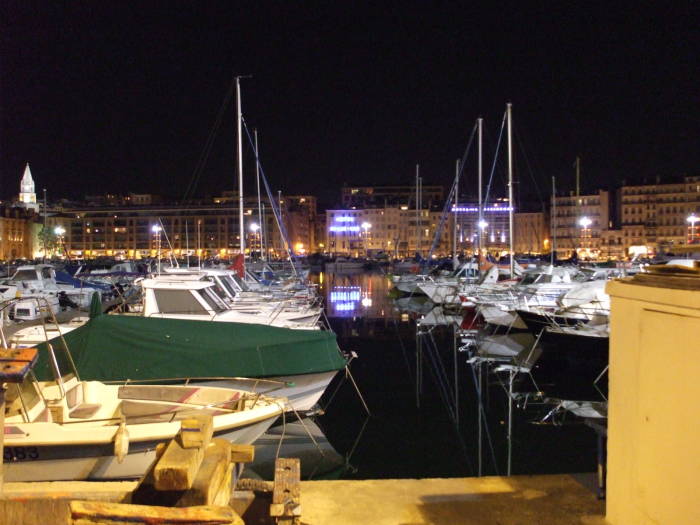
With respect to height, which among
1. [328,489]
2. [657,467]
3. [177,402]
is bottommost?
[177,402]

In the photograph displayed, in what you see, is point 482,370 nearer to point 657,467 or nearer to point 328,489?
point 328,489

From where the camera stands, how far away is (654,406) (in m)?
3.94

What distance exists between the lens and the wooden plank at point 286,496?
429cm

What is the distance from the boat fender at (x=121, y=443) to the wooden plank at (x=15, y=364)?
425 cm

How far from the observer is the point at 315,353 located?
13.6 metres

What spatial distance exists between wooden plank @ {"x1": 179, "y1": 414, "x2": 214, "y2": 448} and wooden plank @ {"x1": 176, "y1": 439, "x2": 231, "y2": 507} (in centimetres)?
11

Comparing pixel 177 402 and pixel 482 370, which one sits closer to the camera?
pixel 177 402

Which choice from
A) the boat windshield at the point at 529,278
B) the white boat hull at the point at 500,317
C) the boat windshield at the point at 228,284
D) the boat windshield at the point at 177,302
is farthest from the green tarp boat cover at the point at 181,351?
the boat windshield at the point at 529,278

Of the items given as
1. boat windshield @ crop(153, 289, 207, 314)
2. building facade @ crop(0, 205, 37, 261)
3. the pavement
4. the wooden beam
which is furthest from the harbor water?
building facade @ crop(0, 205, 37, 261)

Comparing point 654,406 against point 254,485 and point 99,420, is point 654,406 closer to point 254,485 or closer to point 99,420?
point 254,485

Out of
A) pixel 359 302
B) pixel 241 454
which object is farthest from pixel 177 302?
pixel 359 302

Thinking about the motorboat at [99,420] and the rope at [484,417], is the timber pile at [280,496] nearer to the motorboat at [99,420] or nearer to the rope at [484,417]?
the motorboat at [99,420]

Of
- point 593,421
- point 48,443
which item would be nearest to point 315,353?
point 48,443

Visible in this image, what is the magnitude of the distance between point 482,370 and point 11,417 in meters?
16.2
